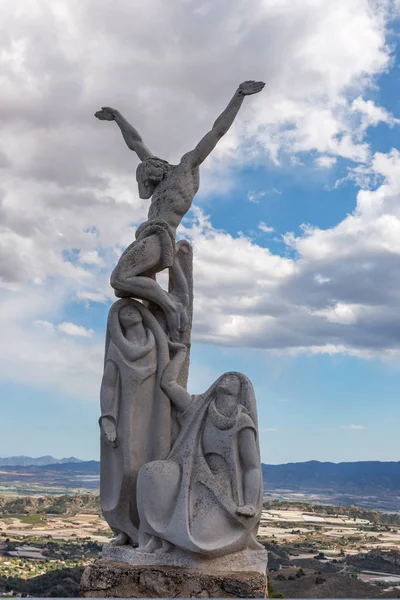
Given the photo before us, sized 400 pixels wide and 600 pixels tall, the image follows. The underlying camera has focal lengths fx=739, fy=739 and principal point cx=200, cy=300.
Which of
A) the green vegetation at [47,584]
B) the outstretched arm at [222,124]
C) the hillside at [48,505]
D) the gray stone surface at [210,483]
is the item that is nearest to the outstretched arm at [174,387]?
the gray stone surface at [210,483]

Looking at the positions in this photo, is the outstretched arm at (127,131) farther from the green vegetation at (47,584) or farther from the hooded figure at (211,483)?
the green vegetation at (47,584)

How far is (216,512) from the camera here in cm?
830

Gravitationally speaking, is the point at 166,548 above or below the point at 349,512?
below

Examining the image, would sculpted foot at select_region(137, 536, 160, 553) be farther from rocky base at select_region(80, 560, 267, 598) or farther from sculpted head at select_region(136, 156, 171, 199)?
sculpted head at select_region(136, 156, 171, 199)

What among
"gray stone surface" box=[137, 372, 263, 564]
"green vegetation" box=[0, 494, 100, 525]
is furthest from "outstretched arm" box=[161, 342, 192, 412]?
"green vegetation" box=[0, 494, 100, 525]

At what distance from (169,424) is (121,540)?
152 centimetres

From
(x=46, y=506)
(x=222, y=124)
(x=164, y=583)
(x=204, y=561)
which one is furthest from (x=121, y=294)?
(x=46, y=506)

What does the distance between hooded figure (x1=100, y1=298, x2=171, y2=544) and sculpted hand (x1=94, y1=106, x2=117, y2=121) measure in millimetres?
3331

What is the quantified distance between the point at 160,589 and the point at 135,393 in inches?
93.4

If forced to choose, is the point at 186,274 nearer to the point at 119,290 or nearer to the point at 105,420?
the point at 119,290

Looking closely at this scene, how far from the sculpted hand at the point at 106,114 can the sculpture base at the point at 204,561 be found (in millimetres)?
6312

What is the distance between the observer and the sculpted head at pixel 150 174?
409 inches

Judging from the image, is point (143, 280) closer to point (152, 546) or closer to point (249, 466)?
point (249, 466)

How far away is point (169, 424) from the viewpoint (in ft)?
30.5
